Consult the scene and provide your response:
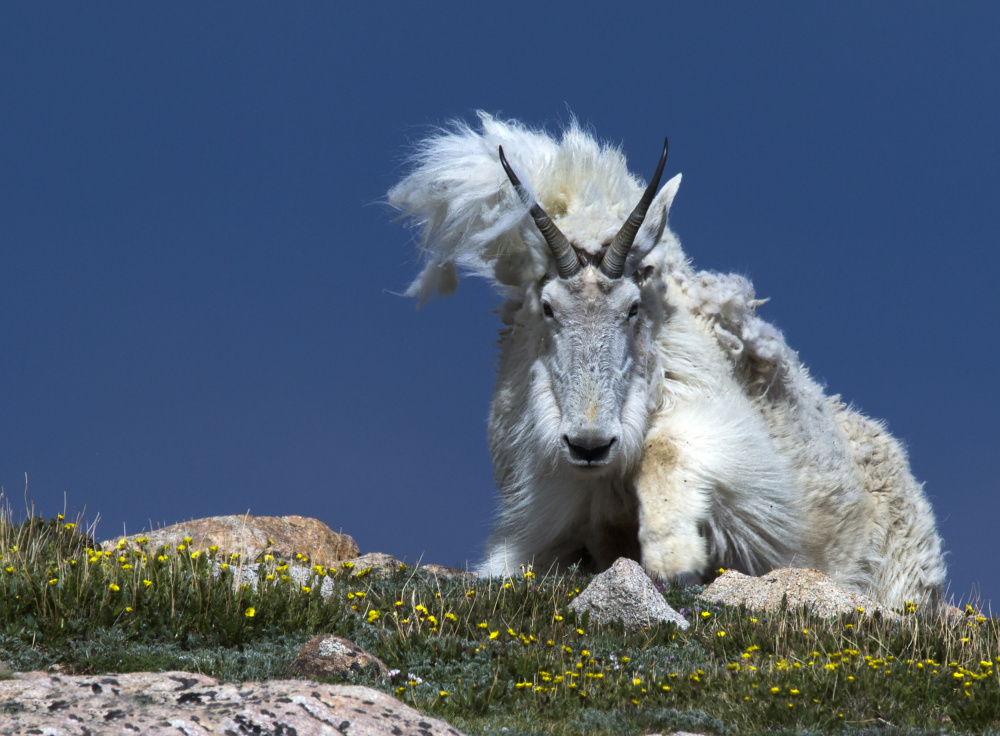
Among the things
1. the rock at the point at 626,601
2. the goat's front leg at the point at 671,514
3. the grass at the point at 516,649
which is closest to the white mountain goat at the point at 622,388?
the goat's front leg at the point at 671,514

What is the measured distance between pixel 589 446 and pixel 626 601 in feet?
5.04

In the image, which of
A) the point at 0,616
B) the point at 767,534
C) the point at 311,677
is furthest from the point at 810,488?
the point at 0,616

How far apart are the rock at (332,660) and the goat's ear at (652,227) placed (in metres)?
4.25

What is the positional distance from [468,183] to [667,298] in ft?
6.56

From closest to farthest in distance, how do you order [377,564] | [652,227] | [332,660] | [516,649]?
[332,660], [516,649], [652,227], [377,564]

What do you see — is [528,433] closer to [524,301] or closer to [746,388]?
[524,301]

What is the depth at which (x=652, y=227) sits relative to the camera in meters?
9.27

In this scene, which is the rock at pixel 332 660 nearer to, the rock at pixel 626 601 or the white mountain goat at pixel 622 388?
the rock at pixel 626 601

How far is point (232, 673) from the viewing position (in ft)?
19.0

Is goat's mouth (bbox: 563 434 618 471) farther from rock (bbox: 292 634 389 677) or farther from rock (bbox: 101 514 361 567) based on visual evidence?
rock (bbox: 292 634 389 677)

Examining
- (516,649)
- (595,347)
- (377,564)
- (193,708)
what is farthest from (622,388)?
(193,708)

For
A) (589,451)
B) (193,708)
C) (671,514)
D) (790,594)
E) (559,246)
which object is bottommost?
(193,708)

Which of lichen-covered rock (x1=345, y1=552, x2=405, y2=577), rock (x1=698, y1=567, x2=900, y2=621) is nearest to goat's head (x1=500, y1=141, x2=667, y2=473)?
rock (x1=698, y1=567, x2=900, y2=621)

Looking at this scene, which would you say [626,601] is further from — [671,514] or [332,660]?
[332,660]
